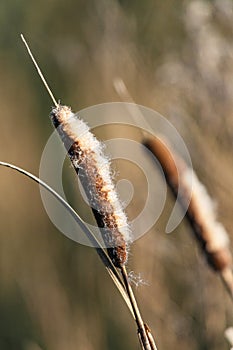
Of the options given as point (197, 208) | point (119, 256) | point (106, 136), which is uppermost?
point (106, 136)

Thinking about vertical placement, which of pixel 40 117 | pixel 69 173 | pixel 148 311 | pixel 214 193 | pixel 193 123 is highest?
pixel 40 117

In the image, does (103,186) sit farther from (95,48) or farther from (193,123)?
(95,48)

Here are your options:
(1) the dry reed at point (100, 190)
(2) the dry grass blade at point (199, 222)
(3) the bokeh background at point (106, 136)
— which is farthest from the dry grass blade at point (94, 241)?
(3) the bokeh background at point (106, 136)

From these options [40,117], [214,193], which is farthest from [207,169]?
[40,117]

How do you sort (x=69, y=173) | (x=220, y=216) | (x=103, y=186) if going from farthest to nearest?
(x=69, y=173)
(x=220, y=216)
(x=103, y=186)

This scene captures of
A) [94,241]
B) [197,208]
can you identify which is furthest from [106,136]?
[94,241]

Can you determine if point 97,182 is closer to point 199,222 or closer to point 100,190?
point 100,190

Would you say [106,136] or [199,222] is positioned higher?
[106,136]
